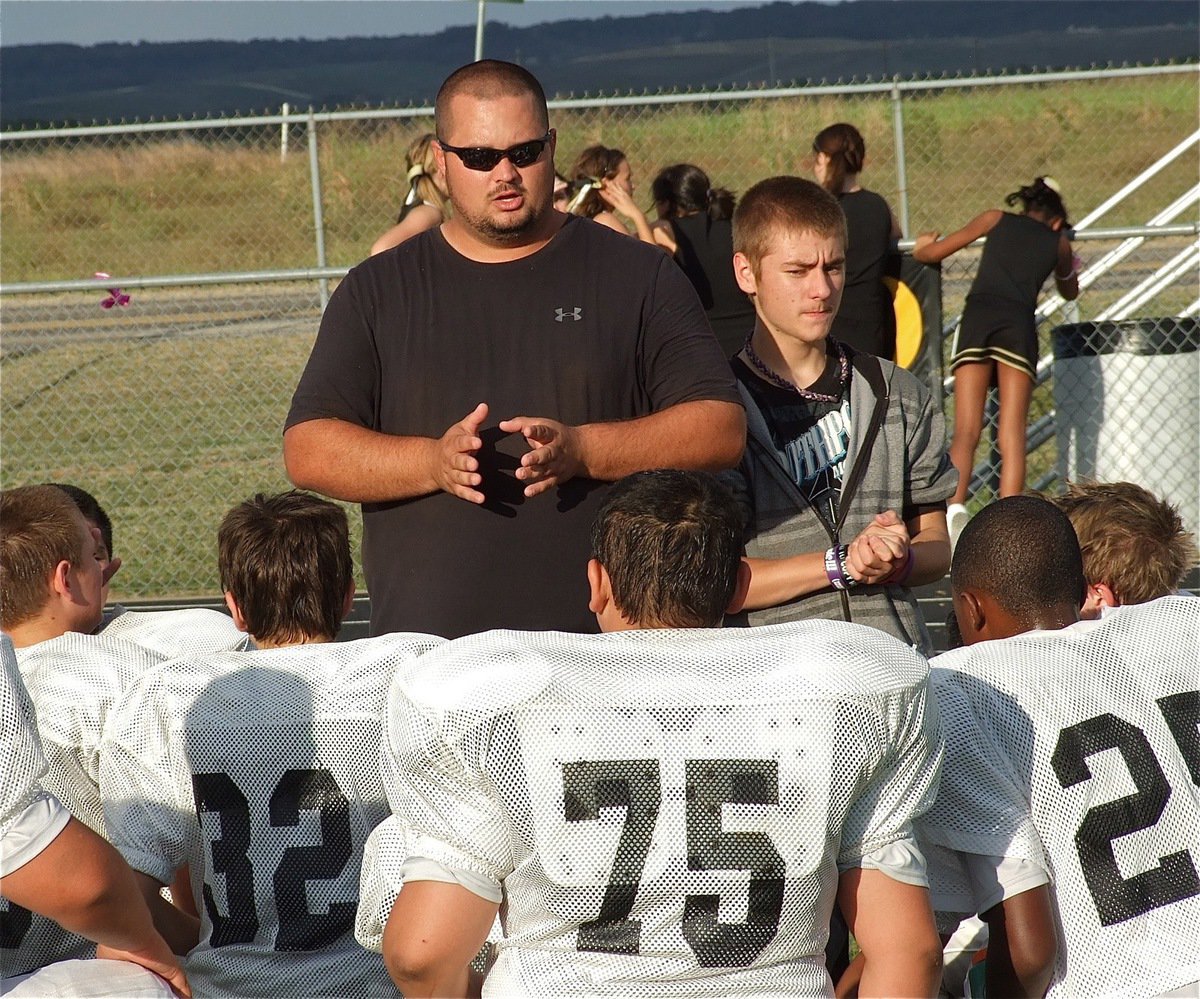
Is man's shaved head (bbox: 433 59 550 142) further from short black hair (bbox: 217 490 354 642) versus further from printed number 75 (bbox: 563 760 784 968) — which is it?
printed number 75 (bbox: 563 760 784 968)

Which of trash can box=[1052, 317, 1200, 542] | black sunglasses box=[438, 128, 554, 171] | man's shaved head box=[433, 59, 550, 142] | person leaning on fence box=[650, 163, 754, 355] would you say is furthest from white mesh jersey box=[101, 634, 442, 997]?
trash can box=[1052, 317, 1200, 542]

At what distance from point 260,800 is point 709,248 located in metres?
4.90

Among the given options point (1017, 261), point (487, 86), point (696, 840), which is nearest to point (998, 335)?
point (1017, 261)

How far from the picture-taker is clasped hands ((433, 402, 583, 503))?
2.98 m

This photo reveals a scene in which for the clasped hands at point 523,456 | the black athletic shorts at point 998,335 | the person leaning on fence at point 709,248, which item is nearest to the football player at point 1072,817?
the clasped hands at point 523,456

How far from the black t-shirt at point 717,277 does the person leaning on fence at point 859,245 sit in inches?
19.4

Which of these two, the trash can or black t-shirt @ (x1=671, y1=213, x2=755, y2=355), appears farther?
the trash can

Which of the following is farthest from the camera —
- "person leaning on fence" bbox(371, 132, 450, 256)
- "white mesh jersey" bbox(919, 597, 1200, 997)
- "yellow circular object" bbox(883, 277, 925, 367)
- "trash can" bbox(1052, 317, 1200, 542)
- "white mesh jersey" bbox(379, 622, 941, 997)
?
"trash can" bbox(1052, 317, 1200, 542)

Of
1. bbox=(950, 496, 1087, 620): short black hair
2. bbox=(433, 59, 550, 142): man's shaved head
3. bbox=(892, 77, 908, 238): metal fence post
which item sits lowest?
bbox=(950, 496, 1087, 620): short black hair

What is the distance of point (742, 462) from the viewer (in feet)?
10.9

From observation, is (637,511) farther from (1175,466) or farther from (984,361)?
(1175,466)

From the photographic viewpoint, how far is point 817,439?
334 centimetres

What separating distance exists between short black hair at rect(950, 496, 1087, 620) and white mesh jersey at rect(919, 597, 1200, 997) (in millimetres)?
263

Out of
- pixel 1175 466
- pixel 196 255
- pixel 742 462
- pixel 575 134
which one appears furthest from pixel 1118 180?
pixel 742 462
